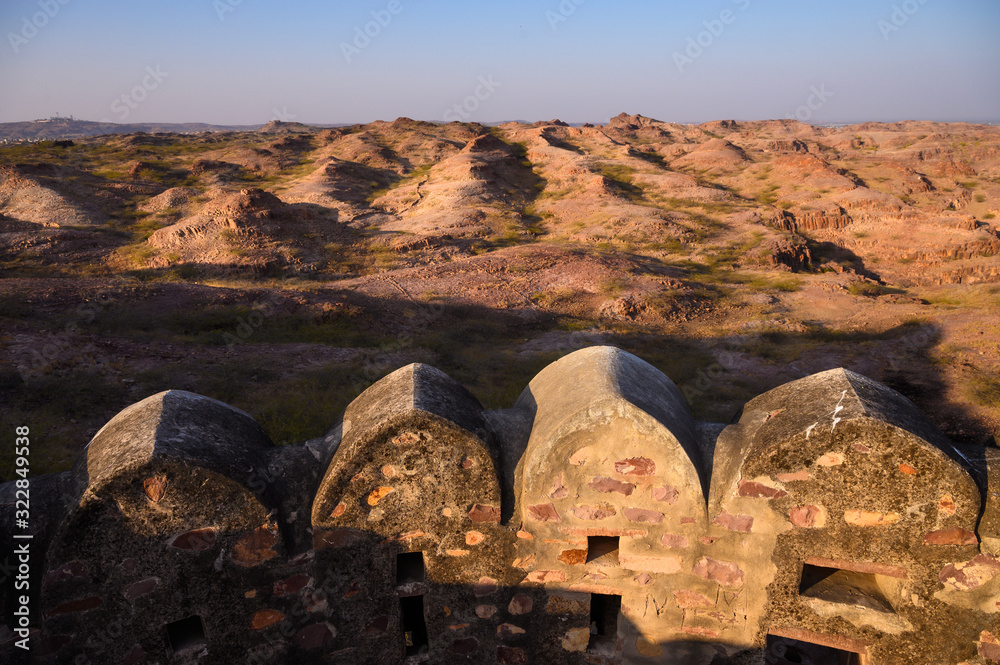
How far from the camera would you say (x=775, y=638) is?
19.3 ft

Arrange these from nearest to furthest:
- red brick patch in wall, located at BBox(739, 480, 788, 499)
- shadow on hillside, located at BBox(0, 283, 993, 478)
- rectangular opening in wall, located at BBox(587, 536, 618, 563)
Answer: red brick patch in wall, located at BBox(739, 480, 788, 499) < rectangular opening in wall, located at BBox(587, 536, 618, 563) < shadow on hillside, located at BBox(0, 283, 993, 478)

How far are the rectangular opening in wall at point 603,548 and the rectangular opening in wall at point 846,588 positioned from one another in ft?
5.50

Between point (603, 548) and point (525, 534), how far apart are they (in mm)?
893

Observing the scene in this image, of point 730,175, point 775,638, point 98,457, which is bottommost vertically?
point 775,638

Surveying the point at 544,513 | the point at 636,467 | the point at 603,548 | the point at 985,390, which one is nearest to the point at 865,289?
the point at 985,390

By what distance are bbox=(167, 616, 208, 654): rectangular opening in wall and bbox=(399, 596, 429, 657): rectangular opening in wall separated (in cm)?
180

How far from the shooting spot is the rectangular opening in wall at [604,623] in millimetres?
5582

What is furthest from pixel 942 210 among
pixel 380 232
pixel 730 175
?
pixel 380 232

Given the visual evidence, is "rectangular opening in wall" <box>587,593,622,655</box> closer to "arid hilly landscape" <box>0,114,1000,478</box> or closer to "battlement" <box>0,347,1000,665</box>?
"battlement" <box>0,347,1000,665</box>

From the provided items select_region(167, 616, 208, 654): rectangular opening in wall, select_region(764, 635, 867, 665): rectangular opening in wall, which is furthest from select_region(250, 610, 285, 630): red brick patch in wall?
select_region(764, 635, 867, 665): rectangular opening in wall

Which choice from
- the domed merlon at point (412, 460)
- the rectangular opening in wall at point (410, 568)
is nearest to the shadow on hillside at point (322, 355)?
the rectangular opening in wall at point (410, 568)

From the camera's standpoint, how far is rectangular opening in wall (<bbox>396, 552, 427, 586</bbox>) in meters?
5.45

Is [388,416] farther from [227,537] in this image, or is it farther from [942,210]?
[942,210]

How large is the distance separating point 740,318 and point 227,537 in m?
19.2
